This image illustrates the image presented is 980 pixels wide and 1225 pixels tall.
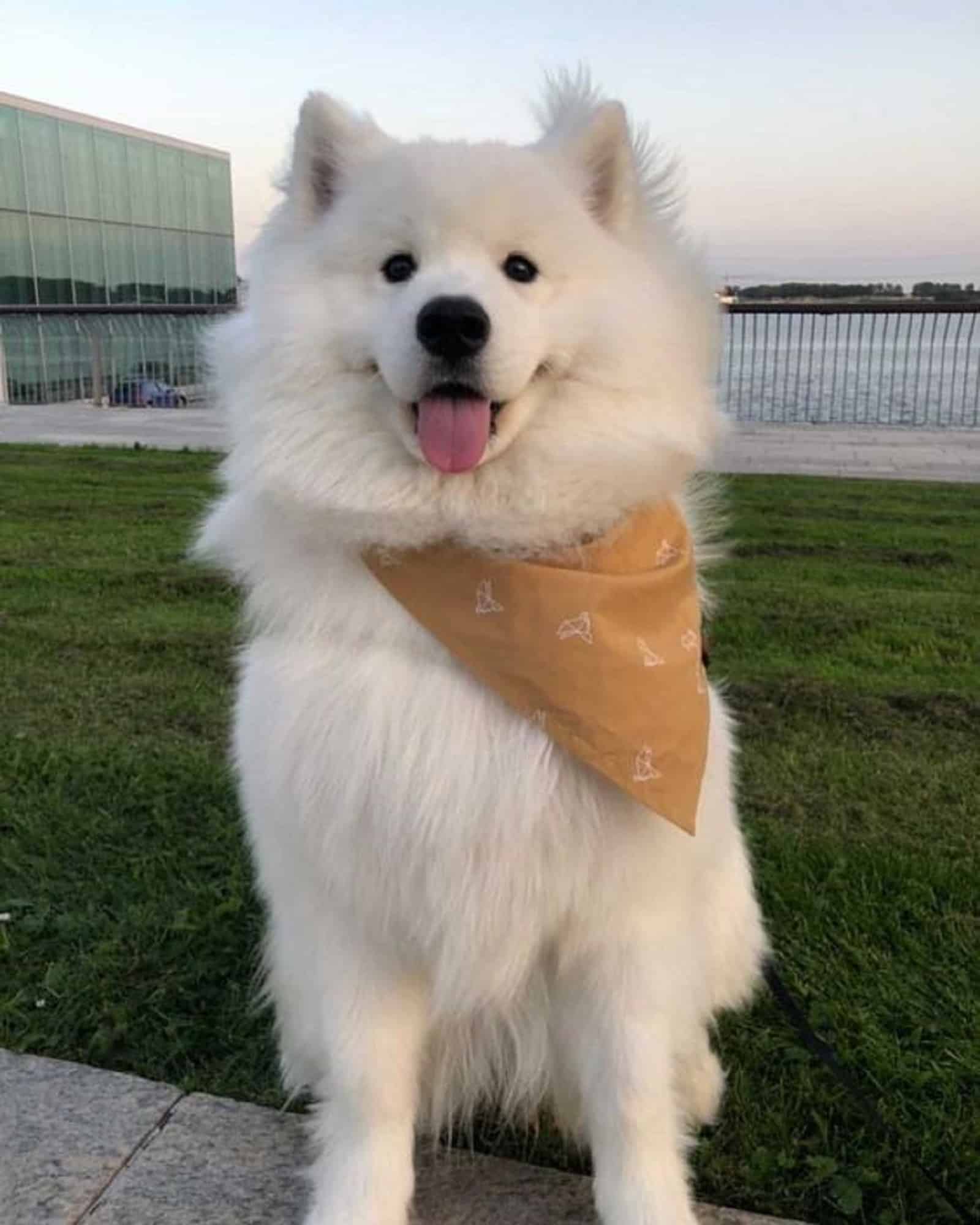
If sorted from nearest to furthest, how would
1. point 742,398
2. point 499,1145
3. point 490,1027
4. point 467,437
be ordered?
point 467,437
point 490,1027
point 499,1145
point 742,398

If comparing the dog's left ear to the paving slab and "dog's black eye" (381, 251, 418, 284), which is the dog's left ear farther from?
the paving slab

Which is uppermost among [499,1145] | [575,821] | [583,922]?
[575,821]

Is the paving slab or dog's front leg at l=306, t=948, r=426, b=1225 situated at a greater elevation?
dog's front leg at l=306, t=948, r=426, b=1225

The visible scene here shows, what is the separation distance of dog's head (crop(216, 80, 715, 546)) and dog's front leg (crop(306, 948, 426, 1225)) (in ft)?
2.64

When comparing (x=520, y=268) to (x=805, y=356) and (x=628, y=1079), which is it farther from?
(x=805, y=356)

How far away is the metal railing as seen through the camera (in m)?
14.0

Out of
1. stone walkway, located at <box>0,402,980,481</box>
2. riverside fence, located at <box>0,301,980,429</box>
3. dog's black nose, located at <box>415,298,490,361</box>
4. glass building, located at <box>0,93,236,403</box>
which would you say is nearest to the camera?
dog's black nose, located at <box>415,298,490,361</box>

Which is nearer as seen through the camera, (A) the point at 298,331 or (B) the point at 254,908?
(A) the point at 298,331

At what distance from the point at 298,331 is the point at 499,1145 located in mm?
1643

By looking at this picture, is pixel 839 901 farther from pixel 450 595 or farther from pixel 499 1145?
pixel 450 595

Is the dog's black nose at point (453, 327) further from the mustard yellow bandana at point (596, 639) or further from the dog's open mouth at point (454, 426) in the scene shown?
the mustard yellow bandana at point (596, 639)

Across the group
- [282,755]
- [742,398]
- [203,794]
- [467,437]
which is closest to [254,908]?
[203,794]

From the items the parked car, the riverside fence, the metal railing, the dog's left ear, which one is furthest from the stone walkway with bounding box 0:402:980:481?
the dog's left ear

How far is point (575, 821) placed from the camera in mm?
1922
